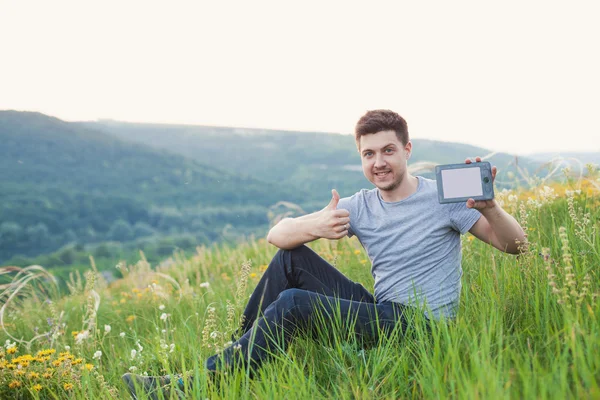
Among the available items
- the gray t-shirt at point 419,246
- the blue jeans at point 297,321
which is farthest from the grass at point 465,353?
the gray t-shirt at point 419,246

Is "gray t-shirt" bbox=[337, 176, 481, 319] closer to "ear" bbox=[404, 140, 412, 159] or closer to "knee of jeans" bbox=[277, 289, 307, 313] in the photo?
"ear" bbox=[404, 140, 412, 159]

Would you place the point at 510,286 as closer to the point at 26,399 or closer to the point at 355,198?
the point at 355,198

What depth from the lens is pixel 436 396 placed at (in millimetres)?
1994

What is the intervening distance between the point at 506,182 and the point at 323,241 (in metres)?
2.34

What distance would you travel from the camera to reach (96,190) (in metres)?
47.2

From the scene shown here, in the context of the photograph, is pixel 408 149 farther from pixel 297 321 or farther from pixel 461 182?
pixel 297 321

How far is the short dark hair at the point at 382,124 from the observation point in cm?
313

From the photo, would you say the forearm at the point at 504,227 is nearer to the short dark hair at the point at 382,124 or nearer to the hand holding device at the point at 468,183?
the hand holding device at the point at 468,183

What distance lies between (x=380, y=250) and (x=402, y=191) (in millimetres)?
397

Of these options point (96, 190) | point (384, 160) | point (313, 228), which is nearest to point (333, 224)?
point (313, 228)

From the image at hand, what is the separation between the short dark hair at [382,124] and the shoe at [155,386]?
1799 millimetres

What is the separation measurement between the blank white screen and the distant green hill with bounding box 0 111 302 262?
35339mm

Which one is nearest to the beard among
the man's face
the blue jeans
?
the man's face

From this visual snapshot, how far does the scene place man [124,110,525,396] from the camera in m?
2.76
